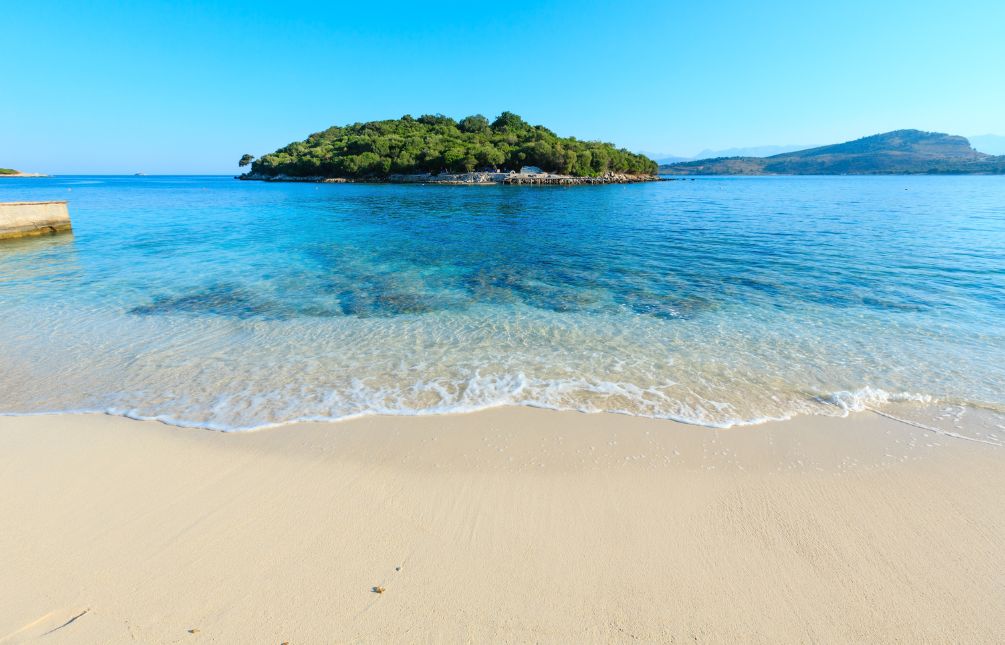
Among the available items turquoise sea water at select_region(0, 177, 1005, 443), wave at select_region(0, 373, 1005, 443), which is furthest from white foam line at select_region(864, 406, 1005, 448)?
turquoise sea water at select_region(0, 177, 1005, 443)

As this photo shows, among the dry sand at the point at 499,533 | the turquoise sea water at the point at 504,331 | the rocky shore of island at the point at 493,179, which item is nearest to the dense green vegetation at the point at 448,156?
the rocky shore of island at the point at 493,179

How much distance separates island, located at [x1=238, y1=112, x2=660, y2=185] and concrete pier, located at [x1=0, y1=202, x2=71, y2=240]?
7253 centimetres

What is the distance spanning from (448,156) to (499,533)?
98423mm

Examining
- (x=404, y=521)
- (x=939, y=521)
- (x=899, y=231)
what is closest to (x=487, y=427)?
(x=404, y=521)

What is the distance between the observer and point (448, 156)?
93.2 meters

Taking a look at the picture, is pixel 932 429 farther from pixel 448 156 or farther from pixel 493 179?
pixel 448 156

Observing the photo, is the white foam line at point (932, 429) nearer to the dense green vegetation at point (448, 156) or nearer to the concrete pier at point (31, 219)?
the concrete pier at point (31, 219)

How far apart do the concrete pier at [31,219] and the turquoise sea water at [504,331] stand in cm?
265

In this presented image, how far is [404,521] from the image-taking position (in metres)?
3.64

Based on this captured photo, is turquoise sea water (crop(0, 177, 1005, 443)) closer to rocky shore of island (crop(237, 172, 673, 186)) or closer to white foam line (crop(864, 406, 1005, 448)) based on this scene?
white foam line (crop(864, 406, 1005, 448))

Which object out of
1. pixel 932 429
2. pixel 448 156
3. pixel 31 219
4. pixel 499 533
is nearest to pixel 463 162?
pixel 448 156

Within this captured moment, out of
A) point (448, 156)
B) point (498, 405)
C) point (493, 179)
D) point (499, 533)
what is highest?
point (448, 156)

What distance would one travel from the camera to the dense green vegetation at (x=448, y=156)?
3725 inches

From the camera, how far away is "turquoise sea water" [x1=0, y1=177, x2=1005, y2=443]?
230 inches
